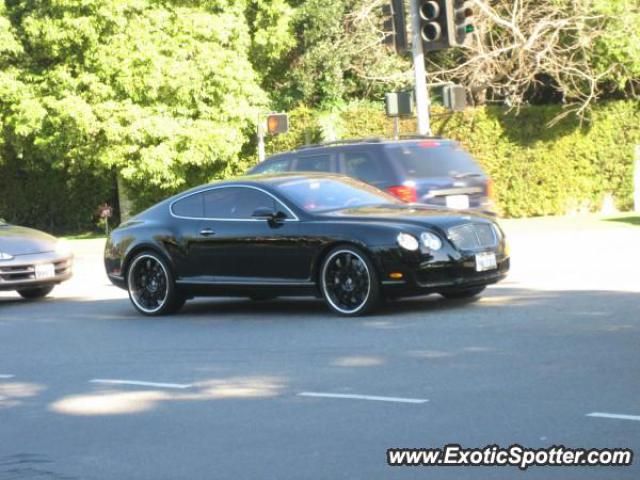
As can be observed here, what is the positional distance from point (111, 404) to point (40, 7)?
1049 inches

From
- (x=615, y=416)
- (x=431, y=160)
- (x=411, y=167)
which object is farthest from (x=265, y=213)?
(x=615, y=416)

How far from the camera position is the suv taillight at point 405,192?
55.1 feet

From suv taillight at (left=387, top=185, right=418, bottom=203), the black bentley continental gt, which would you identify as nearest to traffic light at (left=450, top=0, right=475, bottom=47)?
suv taillight at (left=387, top=185, right=418, bottom=203)

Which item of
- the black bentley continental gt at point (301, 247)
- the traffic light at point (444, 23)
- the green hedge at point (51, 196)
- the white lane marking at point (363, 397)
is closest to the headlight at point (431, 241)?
the black bentley continental gt at point (301, 247)

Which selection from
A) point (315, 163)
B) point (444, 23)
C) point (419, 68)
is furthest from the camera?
point (419, 68)

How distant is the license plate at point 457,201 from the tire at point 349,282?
15.6 ft

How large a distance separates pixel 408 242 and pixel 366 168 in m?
5.03

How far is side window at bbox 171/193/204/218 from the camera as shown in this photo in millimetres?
14129

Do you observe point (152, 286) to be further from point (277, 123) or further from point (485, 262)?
point (277, 123)

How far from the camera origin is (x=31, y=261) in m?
16.4

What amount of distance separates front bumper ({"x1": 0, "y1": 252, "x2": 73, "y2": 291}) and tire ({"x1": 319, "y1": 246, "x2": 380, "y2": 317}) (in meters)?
5.10

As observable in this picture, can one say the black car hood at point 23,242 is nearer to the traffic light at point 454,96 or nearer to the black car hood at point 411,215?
the black car hood at point 411,215

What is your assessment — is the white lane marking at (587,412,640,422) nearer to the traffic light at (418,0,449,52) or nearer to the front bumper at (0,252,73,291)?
the front bumper at (0,252,73,291)

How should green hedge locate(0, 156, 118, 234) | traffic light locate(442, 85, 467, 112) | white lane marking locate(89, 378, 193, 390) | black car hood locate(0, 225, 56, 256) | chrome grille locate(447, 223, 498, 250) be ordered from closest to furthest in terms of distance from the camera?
white lane marking locate(89, 378, 193, 390)
chrome grille locate(447, 223, 498, 250)
black car hood locate(0, 225, 56, 256)
traffic light locate(442, 85, 467, 112)
green hedge locate(0, 156, 118, 234)
